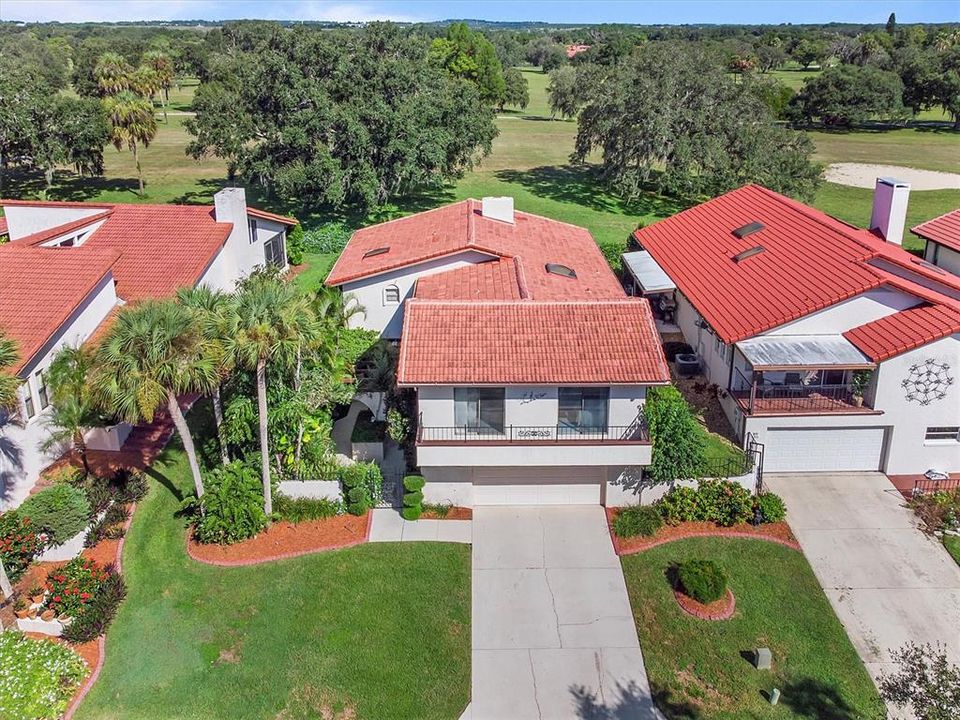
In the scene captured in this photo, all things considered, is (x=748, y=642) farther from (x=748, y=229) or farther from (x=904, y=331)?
(x=748, y=229)

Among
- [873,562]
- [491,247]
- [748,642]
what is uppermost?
[491,247]

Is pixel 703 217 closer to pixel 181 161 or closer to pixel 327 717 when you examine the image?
pixel 327 717

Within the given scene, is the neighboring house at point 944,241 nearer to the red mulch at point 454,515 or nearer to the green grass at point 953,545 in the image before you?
the green grass at point 953,545

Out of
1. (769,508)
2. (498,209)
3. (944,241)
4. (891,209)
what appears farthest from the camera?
(944,241)

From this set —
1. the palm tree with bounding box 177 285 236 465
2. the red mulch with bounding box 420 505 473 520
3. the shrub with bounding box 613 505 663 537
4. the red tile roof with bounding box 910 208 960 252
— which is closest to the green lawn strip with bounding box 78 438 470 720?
the red mulch with bounding box 420 505 473 520

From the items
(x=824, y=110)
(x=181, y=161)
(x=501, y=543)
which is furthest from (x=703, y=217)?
(x=824, y=110)

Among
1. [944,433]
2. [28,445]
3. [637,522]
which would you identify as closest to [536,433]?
[637,522]

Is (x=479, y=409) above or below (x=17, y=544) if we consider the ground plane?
above
